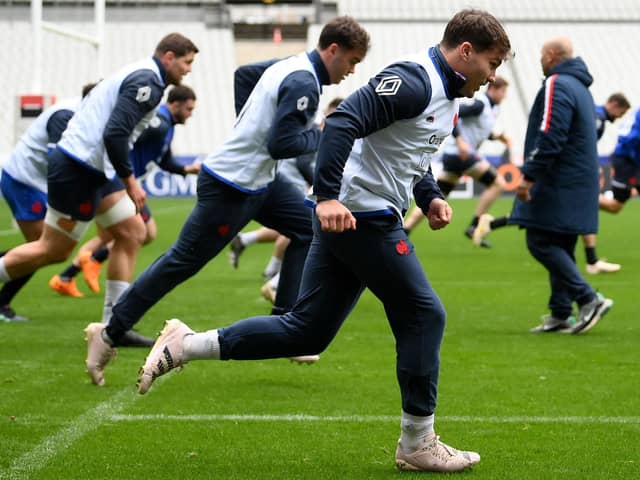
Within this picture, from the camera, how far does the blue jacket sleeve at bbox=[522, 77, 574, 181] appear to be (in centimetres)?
845

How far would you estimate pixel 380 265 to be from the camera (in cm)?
457

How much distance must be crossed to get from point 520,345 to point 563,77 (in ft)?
6.10

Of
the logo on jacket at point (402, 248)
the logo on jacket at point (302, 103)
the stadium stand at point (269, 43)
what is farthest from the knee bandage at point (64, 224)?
the stadium stand at point (269, 43)

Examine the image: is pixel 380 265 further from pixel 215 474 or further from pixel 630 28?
pixel 630 28

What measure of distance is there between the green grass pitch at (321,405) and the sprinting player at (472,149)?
16.3ft

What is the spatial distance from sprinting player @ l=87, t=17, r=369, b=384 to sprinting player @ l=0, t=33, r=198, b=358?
516mm

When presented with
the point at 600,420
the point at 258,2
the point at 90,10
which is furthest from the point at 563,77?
the point at 258,2

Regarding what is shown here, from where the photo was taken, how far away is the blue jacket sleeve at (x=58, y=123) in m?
9.01

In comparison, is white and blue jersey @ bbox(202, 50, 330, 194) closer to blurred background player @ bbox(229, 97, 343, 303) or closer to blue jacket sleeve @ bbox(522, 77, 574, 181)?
blurred background player @ bbox(229, 97, 343, 303)

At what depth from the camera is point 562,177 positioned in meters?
8.65

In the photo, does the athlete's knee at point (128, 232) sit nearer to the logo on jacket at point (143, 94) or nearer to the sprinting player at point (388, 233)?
the logo on jacket at point (143, 94)

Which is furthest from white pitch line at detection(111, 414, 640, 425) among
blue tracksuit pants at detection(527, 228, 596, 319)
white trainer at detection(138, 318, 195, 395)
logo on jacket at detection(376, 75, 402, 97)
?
blue tracksuit pants at detection(527, 228, 596, 319)

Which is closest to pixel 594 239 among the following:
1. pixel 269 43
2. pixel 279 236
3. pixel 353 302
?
pixel 279 236

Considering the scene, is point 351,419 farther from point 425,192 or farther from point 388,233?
point 388,233
